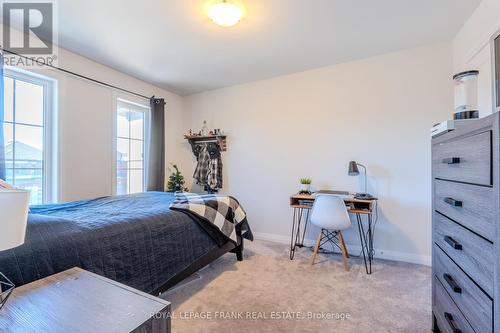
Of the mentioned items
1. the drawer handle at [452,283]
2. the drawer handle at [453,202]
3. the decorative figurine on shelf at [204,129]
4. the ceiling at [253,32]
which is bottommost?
the drawer handle at [452,283]

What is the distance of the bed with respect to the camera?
45.1 inches

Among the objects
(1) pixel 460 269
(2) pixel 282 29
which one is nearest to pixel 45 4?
(2) pixel 282 29

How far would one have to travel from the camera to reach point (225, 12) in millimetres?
1848

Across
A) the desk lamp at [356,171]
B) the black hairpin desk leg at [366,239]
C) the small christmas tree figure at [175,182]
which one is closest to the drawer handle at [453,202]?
the desk lamp at [356,171]

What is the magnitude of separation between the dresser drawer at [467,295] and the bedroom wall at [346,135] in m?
1.49

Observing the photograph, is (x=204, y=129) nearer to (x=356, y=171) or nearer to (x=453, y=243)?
(x=356, y=171)

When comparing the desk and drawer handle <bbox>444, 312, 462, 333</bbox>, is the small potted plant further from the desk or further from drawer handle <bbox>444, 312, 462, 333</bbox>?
drawer handle <bbox>444, 312, 462, 333</bbox>

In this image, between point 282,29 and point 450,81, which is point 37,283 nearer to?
point 282,29

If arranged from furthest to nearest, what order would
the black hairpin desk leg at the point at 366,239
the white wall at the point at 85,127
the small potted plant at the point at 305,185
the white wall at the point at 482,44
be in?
the small potted plant at the point at 305,185 → the black hairpin desk leg at the point at 366,239 → the white wall at the point at 85,127 → the white wall at the point at 482,44

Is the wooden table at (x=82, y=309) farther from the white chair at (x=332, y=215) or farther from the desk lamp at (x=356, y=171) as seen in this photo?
the desk lamp at (x=356, y=171)

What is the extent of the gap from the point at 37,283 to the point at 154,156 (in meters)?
2.74

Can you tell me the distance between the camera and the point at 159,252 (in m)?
1.71

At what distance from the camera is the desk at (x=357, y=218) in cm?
252

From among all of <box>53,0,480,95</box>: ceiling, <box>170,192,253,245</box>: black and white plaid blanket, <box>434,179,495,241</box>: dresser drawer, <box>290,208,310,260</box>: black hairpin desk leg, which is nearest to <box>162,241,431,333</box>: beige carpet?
<box>170,192,253,245</box>: black and white plaid blanket
